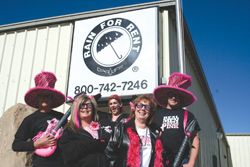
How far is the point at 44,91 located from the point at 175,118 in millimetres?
1407

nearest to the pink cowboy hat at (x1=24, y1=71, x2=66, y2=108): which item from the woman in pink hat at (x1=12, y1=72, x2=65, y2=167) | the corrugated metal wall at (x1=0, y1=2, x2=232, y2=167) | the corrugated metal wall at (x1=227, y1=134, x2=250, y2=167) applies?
the woman in pink hat at (x1=12, y1=72, x2=65, y2=167)

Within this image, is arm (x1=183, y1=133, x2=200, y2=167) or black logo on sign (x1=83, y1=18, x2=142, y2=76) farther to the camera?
black logo on sign (x1=83, y1=18, x2=142, y2=76)

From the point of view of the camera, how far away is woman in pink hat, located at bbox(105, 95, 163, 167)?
240cm

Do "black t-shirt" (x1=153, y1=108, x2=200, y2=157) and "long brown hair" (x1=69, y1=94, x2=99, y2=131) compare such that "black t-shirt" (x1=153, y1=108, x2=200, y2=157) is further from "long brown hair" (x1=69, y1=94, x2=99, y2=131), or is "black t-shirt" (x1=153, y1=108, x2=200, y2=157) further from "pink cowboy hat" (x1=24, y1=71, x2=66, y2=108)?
"pink cowboy hat" (x1=24, y1=71, x2=66, y2=108)

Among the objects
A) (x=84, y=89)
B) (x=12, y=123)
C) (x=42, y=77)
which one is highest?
(x=84, y=89)

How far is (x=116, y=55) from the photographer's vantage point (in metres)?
4.72

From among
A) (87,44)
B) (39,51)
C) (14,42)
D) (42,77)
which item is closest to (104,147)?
(42,77)

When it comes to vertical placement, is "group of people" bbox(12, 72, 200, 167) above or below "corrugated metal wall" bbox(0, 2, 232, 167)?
below

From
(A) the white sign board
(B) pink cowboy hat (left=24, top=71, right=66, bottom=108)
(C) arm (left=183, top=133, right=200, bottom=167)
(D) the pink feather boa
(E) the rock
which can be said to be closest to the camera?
(D) the pink feather boa

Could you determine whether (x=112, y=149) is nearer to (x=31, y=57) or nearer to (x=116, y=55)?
(x=116, y=55)

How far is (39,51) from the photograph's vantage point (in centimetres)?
552

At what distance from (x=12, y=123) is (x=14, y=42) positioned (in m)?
2.25

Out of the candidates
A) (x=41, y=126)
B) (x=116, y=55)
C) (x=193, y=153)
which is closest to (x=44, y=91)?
(x=41, y=126)

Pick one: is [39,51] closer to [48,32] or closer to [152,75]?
[48,32]
